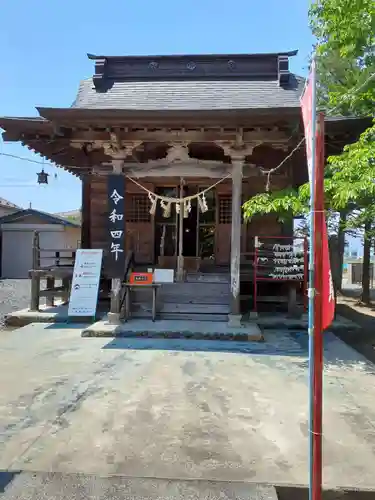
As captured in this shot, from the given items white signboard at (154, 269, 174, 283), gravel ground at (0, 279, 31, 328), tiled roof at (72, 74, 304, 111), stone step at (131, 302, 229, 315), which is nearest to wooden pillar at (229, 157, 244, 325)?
stone step at (131, 302, 229, 315)

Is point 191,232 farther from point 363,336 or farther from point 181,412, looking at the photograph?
point 181,412

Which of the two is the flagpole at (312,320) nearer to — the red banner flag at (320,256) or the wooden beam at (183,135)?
the red banner flag at (320,256)

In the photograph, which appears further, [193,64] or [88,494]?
[193,64]

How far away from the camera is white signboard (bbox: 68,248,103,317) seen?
920 cm

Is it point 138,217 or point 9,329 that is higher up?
point 138,217

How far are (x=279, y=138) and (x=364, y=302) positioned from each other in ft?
29.0

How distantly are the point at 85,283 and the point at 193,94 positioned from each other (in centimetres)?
614

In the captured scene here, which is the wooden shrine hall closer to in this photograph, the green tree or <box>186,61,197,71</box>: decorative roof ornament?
<box>186,61,197,71</box>: decorative roof ornament

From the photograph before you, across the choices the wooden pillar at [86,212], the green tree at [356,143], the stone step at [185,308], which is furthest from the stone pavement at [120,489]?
the wooden pillar at [86,212]

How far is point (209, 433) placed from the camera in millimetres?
3807

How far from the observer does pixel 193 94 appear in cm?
1145

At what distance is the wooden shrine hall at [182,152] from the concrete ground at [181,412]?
7.24 feet

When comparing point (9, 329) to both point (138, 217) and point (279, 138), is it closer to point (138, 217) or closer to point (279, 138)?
point (138, 217)

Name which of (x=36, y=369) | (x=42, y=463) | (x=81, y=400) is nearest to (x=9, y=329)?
(x=36, y=369)
